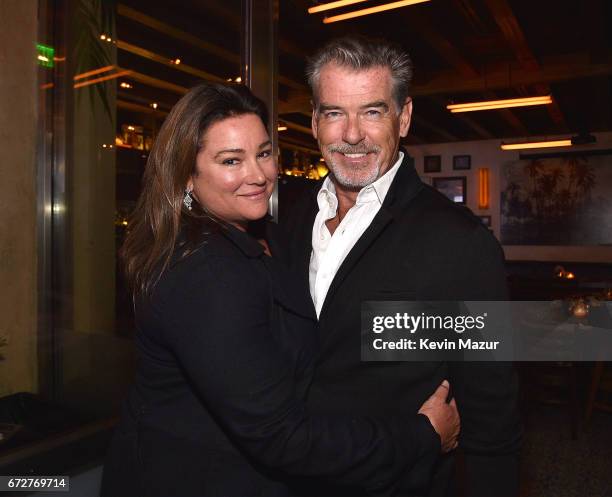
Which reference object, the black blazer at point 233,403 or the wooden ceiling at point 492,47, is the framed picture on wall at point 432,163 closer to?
the wooden ceiling at point 492,47

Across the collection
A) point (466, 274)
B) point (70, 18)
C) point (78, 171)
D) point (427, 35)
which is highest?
point (427, 35)

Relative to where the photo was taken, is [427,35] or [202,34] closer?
[202,34]

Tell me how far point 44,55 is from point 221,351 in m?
1.79

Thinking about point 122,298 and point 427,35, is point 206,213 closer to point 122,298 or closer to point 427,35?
point 122,298

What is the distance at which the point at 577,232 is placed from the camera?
9.04 meters

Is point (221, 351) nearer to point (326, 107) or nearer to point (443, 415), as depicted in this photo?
point (443, 415)

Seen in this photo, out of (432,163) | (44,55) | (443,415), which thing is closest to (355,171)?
(443,415)

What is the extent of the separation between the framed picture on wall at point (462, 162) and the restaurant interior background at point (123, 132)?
2.14m

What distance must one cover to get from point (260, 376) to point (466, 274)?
0.58 m

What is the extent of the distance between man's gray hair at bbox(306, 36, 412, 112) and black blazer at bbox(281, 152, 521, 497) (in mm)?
403

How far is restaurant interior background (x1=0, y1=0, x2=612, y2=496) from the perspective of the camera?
2094mm

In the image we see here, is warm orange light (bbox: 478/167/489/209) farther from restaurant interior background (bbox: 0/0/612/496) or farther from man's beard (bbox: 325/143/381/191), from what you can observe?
man's beard (bbox: 325/143/381/191)

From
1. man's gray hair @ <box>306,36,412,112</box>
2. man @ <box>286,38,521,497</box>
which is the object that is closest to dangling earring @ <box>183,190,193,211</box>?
man @ <box>286,38,521,497</box>

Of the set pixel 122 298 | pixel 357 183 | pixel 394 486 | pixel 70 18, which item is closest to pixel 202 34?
pixel 70 18
